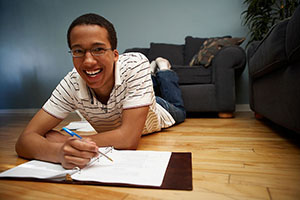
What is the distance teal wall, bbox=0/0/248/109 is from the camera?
2.88m

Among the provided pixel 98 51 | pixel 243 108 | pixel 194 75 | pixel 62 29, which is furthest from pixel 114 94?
pixel 62 29

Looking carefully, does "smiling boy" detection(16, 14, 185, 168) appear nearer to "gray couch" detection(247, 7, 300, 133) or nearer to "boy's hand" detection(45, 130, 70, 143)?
"boy's hand" detection(45, 130, 70, 143)

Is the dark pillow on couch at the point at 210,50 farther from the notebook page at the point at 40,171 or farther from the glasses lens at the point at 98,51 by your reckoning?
the notebook page at the point at 40,171

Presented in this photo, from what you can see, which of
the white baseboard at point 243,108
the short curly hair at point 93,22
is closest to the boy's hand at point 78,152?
the short curly hair at point 93,22

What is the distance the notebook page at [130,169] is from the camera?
61 centimetres

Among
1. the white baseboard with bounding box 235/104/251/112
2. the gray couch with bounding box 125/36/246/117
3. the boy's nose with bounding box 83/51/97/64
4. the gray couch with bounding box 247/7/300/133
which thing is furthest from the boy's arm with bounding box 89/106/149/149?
the white baseboard with bounding box 235/104/251/112

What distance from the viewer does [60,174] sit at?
0.64 metres

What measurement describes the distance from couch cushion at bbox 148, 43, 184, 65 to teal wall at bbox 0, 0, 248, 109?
280 mm

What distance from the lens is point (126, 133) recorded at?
2.84 feet

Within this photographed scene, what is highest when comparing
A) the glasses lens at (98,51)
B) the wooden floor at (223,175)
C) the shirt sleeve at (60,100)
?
the glasses lens at (98,51)

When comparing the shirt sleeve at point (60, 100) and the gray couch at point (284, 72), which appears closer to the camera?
the gray couch at point (284, 72)

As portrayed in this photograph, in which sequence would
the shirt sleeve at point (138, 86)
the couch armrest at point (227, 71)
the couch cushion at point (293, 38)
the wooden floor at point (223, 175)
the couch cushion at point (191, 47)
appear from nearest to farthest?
the wooden floor at point (223, 175) < the couch cushion at point (293, 38) < the shirt sleeve at point (138, 86) < the couch armrest at point (227, 71) < the couch cushion at point (191, 47)

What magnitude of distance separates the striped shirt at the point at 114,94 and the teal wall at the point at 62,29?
220cm

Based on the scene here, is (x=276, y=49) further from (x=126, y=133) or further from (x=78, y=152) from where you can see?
A: (x=78, y=152)
